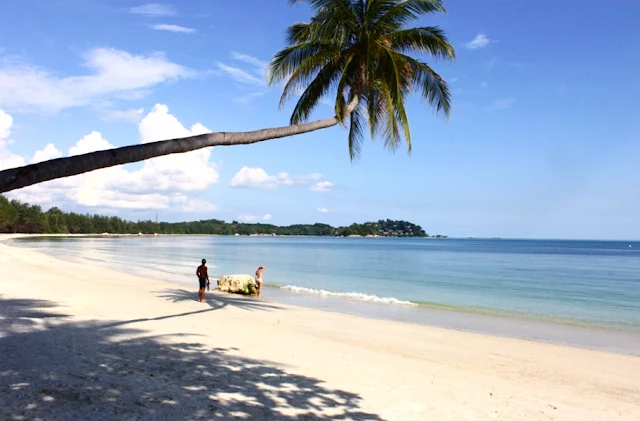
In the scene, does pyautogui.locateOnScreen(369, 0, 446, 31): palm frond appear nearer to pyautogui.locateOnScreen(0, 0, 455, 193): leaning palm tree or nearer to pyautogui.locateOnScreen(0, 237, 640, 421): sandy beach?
pyautogui.locateOnScreen(0, 0, 455, 193): leaning palm tree

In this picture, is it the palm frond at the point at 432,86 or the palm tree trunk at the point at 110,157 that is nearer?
the palm tree trunk at the point at 110,157

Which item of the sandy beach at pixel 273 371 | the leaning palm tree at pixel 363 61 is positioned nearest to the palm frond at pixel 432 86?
the leaning palm tree at pixel 363 61

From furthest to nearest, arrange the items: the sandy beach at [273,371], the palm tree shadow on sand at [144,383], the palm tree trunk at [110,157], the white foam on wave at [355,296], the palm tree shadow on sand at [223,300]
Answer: the white foam on wave at [355,296]
the palm tree shadow on sand at [223,300]
the sandy beach at [273,371]
the palm tree shadow on sand at [144,383]
the palm tree trunk at [110,157]

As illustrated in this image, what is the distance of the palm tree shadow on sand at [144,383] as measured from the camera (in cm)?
473

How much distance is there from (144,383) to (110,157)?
9.70ft

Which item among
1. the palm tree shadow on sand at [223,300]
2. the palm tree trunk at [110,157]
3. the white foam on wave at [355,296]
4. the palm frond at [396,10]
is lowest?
the white foam on wave at [355,296]

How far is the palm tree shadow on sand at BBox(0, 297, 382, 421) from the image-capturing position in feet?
15.5

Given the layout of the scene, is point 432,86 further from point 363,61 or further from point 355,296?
point 355,296

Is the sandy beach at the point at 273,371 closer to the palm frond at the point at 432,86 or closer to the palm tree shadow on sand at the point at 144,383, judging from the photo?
the palm tree shadow on sand at the point at 144,383

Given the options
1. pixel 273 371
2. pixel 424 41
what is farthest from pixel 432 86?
pixel 273 371

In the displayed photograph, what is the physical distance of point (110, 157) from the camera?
4160 millimetres

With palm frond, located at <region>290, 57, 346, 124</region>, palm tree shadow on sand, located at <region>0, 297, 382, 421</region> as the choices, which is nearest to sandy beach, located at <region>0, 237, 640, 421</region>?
palm tree shadow on sand, located at <region>0, 297, 382, 421</region>

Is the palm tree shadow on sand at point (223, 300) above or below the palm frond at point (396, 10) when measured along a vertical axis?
below

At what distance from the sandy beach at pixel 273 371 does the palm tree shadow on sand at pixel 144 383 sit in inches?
0.7
